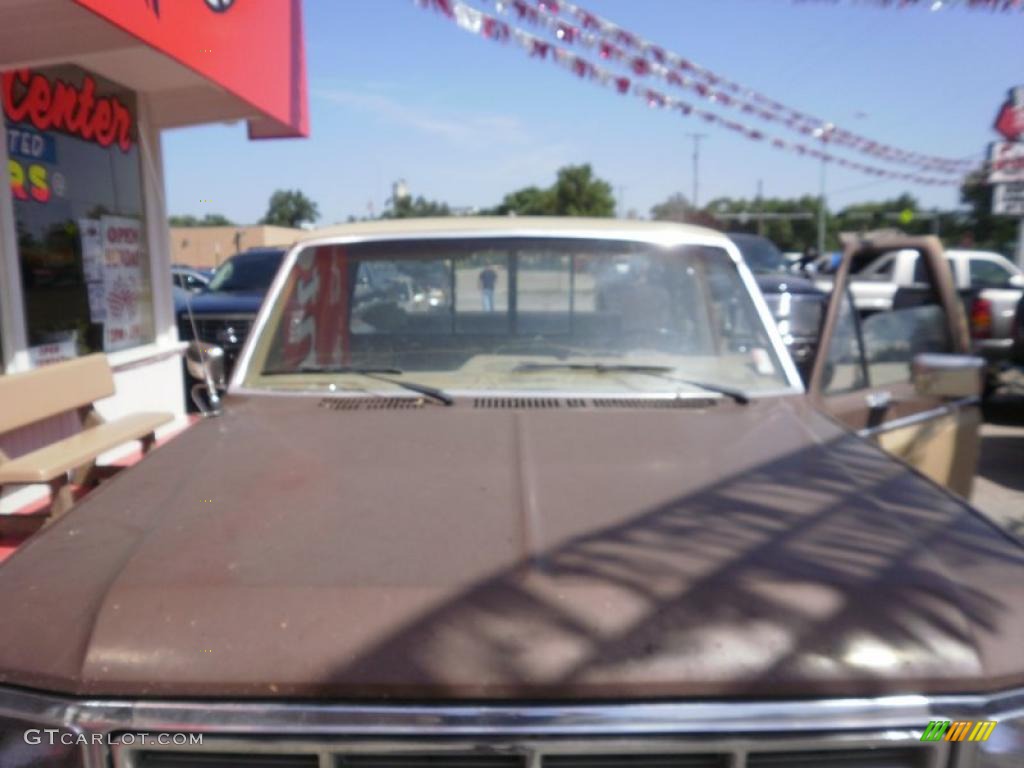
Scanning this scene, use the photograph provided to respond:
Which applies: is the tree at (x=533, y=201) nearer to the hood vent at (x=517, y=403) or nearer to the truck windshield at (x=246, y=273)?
the truck windshield at (x=246, y=273)

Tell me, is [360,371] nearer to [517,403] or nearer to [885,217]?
[517,403]

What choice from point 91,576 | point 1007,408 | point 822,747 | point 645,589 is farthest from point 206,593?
point 1007,408

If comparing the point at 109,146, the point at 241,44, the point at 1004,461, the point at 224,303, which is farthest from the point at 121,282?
the point at 1004,461

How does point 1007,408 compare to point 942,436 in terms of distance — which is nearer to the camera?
point 942,436

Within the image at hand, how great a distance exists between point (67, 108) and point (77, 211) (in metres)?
0.68

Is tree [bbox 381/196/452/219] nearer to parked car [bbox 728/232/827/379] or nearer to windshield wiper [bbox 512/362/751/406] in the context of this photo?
parked car [bbox 728/232/827/379]

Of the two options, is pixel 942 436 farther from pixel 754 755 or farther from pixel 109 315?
pixel 109 315

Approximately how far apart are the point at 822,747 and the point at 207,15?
5.64 meters

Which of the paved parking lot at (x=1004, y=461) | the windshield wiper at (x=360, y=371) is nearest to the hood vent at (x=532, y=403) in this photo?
the windshield wiper at (x=360, y=371)

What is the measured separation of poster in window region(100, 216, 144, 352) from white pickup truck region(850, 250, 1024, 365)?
5663 millimetres

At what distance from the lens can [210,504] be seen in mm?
1900

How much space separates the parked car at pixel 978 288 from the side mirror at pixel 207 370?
9.37 ft

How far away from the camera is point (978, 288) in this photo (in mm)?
10453

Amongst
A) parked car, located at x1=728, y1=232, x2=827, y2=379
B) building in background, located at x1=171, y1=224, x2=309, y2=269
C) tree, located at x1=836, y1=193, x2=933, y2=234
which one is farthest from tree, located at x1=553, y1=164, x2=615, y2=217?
parked car, located at x1=728, y1=232, x2=827, y2=379
